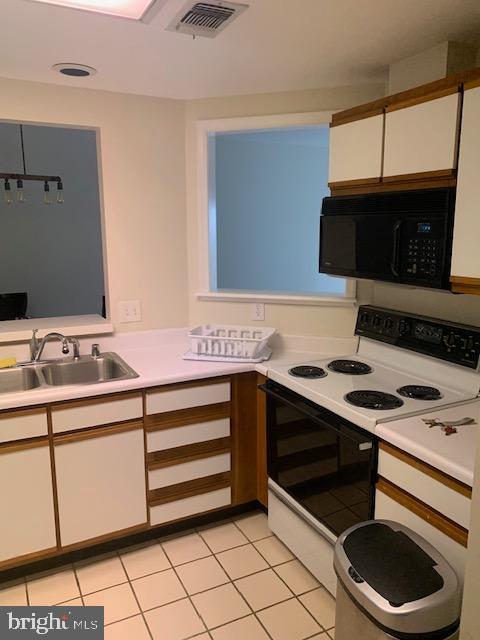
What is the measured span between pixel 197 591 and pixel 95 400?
0.95m

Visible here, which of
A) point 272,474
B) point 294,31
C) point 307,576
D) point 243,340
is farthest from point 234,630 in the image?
point 294,31

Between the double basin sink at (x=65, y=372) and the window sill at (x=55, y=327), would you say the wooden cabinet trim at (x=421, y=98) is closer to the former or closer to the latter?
the double basin sink at (x=65, y=372)

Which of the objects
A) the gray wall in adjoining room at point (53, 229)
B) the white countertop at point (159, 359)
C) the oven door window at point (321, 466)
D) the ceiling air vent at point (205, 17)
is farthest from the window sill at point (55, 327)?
the gray wall in adjoining room at point (53, 229)

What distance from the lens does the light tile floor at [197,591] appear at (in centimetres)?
192

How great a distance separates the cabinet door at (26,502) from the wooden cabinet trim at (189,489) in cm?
48

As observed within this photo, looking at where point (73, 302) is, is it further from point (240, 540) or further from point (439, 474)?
point (439, 474)

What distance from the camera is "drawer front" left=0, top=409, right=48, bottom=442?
1.98 m

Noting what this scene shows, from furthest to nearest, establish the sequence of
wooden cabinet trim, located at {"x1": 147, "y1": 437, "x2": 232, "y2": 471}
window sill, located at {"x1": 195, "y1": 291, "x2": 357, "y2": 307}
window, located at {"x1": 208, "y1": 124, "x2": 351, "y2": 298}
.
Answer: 1. window, located at {"x1": 208, "y1": 124, "x2": 351, "y2": 298}
2. window sill, located at {"x1": 195, "y1": 291, "x2": 357, "y2": 307}
3. wooden cabinet trim, located at {"x1": 147, "y1": 437, "x2": 232, "y2": 471}

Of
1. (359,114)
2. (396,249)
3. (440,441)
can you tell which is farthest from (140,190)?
(440,441)

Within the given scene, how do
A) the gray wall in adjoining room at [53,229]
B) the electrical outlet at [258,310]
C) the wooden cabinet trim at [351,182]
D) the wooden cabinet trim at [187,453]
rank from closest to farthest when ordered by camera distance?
1. the wooden cabinet trim at [351,182]
2. the wooden cabinet trim at [187,453]
3. the electrical outlet at [258,310]
4. the gray wall in adjoining room at [53,229]

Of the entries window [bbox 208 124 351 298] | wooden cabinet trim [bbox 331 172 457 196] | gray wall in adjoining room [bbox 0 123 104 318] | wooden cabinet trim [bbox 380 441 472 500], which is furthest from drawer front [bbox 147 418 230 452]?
gray wall in adjoining room [bbox 0 123 104 318]

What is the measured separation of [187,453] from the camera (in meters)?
2.40

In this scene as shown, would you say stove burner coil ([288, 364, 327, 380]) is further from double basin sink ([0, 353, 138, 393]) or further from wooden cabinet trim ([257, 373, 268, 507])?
double basin sink ([0, 353, 138, 393])

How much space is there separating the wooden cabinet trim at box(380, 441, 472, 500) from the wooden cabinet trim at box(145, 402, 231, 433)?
95 cm
